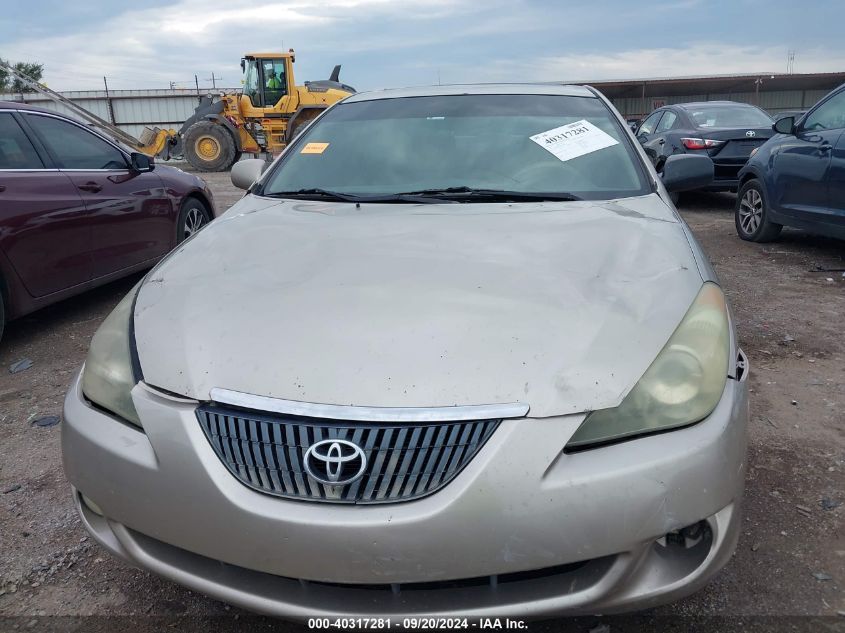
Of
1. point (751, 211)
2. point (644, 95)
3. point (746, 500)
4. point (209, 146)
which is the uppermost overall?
point (746, 500)

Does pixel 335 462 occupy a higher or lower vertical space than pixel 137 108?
higher

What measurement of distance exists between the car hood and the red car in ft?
7.35

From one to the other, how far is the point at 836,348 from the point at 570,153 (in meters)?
2.27

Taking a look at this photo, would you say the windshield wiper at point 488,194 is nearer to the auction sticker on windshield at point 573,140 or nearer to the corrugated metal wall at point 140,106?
the auction sticker on windshield at point 573,140

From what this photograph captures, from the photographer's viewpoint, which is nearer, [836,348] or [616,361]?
[616,361]

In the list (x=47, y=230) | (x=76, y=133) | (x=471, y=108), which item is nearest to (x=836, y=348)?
(x=471, y=108)

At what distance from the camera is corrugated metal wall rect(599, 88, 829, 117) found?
113ft

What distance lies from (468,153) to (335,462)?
5.56ft

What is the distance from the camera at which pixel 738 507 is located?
5.17 ft

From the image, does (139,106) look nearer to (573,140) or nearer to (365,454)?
(573,140)

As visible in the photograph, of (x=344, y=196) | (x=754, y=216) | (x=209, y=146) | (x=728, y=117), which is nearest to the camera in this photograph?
(x=344, y=196)

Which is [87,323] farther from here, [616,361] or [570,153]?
[616,361]

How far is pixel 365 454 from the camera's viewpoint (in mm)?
1392

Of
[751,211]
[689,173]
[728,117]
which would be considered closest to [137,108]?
[728,117]
